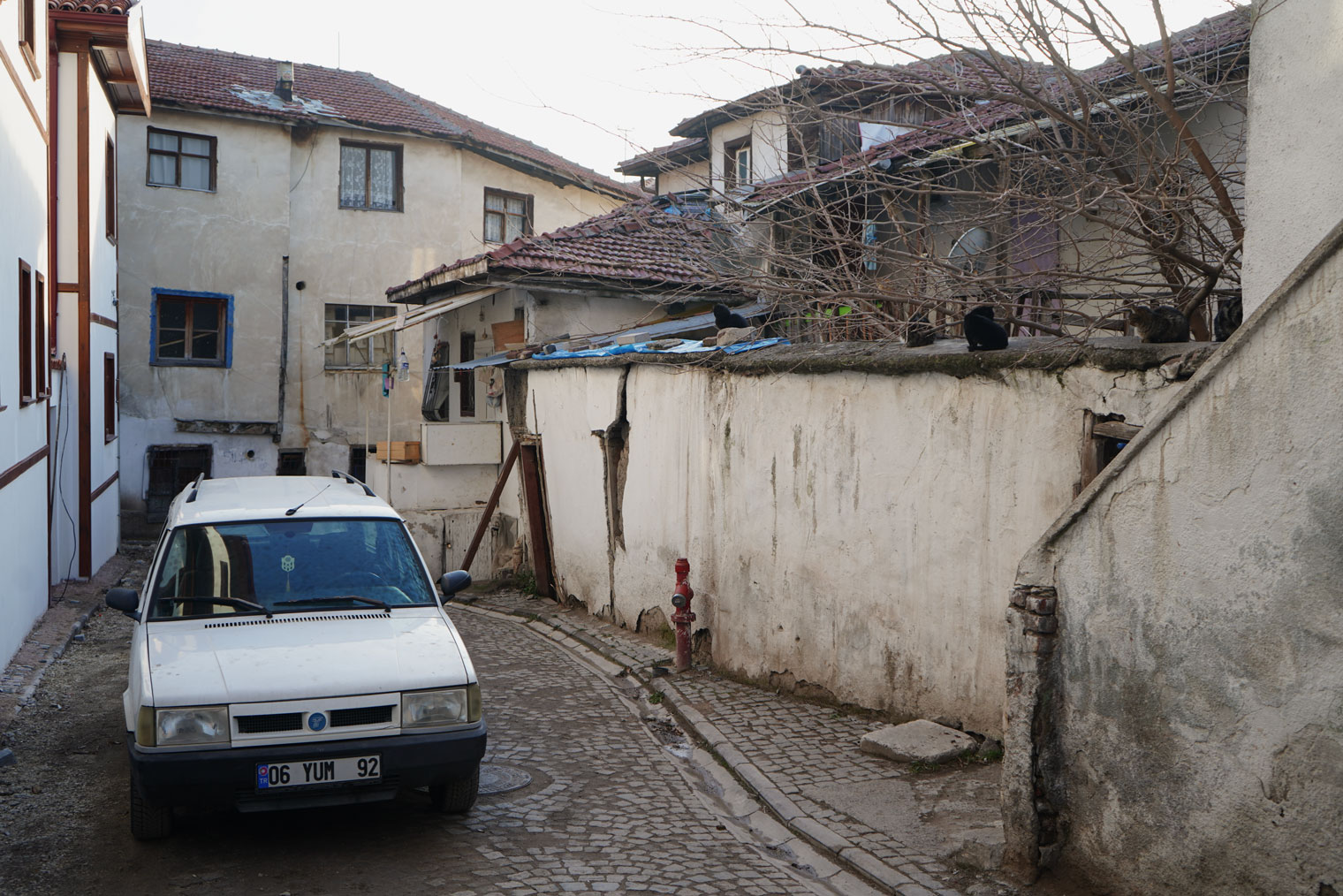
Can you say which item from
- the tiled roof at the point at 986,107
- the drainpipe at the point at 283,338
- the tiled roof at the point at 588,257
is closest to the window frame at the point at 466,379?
the tiled roof at the point at 588,257

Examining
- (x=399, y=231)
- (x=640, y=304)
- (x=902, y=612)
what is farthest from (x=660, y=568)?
(x=399, y=231)

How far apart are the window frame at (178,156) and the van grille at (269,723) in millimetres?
20226

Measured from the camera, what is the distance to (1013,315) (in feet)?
26.6

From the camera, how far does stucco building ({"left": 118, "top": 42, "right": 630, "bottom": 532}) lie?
22406 millimetres

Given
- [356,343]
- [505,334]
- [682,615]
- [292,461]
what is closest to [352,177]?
[356,343]

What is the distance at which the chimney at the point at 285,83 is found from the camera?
80.3 ft

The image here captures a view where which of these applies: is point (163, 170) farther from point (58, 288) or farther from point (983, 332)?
point (983, 332)

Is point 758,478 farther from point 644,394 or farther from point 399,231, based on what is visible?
point 399,231

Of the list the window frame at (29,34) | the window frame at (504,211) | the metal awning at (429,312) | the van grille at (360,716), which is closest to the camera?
the van grille at (360,716)

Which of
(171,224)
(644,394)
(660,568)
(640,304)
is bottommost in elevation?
(660,568)

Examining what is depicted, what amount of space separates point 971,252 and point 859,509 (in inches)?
114

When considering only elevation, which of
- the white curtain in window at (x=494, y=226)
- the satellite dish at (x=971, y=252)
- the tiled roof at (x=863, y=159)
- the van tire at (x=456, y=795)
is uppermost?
the white curtain in window at (x=494, y=226)

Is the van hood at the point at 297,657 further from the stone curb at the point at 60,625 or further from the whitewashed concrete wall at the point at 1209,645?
the whitewashed concrete wall at the point at 1209,645

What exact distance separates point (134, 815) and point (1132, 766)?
183 inches
